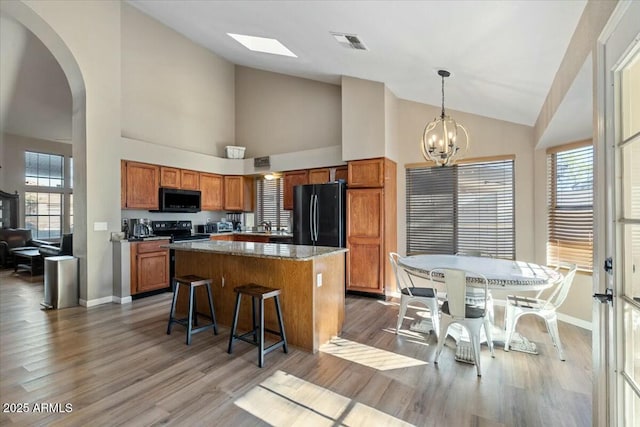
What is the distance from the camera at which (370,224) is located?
476 cm

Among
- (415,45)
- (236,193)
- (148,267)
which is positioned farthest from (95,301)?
(415,45)

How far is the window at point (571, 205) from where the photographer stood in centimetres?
353

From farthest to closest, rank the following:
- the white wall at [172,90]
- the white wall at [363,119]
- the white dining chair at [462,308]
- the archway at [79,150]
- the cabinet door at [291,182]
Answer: the cabinet door at [291,182] < the white wall at [172,90] < the white wall at [363,119] < the archway at [79,150] < the white dining chair at [462,308]

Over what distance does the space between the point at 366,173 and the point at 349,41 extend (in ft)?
6.42

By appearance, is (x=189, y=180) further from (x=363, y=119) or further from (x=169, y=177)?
(x=363, y=119)

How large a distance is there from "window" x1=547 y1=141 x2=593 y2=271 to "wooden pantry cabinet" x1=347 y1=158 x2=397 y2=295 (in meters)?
2.11

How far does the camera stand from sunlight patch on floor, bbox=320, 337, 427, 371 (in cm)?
262

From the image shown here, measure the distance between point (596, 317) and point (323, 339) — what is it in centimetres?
215

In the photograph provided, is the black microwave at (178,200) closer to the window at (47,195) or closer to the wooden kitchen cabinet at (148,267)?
the wooden kitchen cabinet at (148,267)

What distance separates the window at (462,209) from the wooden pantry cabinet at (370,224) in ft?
1.43

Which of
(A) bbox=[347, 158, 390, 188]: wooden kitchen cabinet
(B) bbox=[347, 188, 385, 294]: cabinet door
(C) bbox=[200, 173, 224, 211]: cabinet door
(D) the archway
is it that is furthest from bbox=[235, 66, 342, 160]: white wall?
(D) the archway

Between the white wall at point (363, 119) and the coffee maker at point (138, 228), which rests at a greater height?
the white wall at point (363, 119)

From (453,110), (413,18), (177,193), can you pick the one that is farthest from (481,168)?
(177,193)

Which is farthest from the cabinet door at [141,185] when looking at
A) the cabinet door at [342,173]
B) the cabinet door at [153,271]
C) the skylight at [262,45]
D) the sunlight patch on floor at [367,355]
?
the sunlight patch on floor at [367,355]
